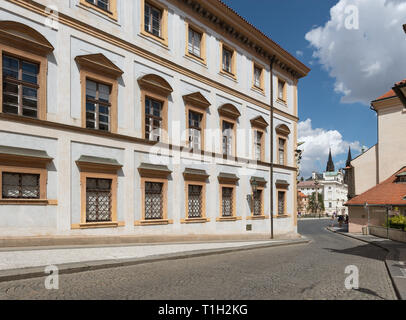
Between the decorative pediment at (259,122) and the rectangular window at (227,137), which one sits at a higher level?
the decorative pediment at (259,122)

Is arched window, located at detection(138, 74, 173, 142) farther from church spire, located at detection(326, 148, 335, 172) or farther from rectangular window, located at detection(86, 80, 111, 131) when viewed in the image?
church spire, located at detection(326, 148, 335, 172)

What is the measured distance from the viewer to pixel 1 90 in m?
10.8

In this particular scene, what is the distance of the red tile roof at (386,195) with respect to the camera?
98.4 feet

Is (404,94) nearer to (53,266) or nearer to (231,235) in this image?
(231,235)

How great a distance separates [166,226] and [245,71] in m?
11.7

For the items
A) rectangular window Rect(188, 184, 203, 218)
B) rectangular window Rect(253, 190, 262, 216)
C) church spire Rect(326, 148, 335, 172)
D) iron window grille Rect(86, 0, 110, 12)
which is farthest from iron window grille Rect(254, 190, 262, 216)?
church spire Rect(326, 148, 335, 172)

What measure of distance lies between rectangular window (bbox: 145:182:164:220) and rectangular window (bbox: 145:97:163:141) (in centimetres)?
221

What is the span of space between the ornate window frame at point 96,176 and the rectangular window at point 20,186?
5.12 ft

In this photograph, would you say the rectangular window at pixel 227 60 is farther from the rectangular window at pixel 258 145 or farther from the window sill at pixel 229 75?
the rectangular window at pixel 258 145

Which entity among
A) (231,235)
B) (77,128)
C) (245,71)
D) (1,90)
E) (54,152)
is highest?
(245,71)

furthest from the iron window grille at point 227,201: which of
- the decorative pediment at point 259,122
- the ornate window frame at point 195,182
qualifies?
the decorative pediment at point 259,122

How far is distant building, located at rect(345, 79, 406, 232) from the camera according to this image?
31.8 meters

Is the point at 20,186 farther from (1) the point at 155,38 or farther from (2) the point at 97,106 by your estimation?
(1) the point at 155,38
